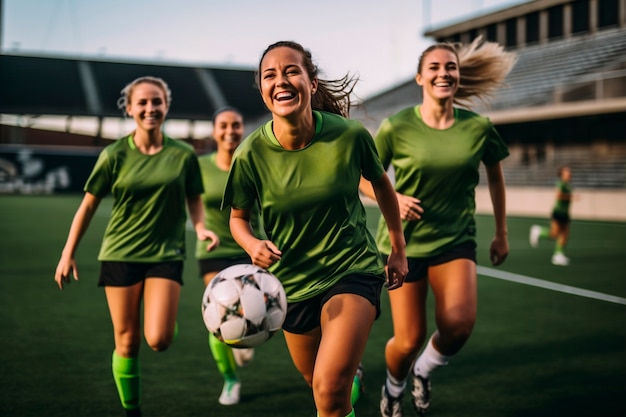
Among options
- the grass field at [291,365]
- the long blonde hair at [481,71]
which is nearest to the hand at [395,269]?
the grass field at [291,365]

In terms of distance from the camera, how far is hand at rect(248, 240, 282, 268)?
312 centimetres

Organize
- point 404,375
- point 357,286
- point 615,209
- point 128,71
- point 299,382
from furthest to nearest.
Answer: point 128,71 < point 615,209 < point 299,382 < point 404,375 < point 357,286

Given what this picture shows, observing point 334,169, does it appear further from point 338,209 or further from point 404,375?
point 404,375

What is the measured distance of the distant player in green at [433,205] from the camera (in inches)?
177

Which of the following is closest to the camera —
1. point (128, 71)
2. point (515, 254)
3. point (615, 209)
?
point (515, 254)

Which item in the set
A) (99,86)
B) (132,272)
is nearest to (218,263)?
(132,272)

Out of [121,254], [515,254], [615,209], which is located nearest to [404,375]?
[121,254]

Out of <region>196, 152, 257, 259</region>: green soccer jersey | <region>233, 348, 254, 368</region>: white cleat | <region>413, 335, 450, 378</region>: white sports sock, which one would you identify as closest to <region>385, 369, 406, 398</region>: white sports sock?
<region>413, 335, 450, 378</region>: white sports sock

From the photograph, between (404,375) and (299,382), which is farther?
(299,382)

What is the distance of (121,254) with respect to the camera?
4.58 metres

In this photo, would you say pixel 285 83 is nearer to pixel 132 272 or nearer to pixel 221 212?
pixel 132 272

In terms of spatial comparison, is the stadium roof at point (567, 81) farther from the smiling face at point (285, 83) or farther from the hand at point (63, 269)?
the smiling face at point (285, 83)

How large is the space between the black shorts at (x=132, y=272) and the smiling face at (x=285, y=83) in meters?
1.77

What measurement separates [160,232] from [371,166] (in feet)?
5.97
